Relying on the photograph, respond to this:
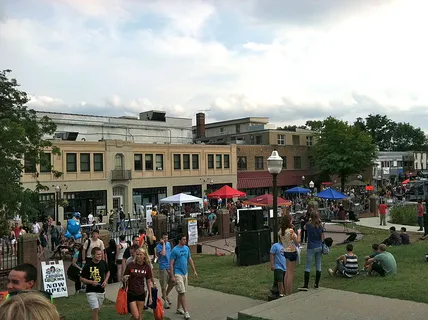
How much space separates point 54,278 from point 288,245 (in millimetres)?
6818

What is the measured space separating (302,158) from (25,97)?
45.4 m

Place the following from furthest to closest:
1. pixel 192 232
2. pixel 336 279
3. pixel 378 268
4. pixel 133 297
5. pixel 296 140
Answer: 1. pixel 296 140
2. pixel 192 232
3. pixel 336 279
4. pixel 378 268
5. pixel 133 297

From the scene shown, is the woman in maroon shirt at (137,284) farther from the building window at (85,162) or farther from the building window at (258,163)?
the building window at (258,163)

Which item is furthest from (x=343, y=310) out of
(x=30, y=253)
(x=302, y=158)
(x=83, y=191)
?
(x=302, y=158)

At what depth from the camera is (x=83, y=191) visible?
1533 inches

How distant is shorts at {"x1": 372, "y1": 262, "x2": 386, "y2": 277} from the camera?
11641 millimetres

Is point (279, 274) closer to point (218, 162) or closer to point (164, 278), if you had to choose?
point (164, 278)

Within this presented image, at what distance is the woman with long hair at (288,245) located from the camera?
1024 cm

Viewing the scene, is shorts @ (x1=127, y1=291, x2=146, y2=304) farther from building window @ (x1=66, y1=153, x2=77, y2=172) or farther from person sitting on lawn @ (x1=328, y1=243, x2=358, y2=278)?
building window @ (x1=66, y1=153, x2=77, y2=172)

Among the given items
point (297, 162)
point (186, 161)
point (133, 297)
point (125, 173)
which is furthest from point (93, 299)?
point (297, 162)

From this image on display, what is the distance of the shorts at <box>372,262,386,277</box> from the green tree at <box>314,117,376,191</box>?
4493 cm

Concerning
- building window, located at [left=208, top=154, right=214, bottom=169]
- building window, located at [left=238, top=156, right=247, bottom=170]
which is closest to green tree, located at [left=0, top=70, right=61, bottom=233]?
building window, located at [left=208, top=154, right=214, bottom=169]

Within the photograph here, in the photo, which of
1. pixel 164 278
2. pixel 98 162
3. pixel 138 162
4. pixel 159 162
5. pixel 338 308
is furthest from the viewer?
pixel 159 162

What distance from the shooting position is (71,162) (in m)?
38.3
